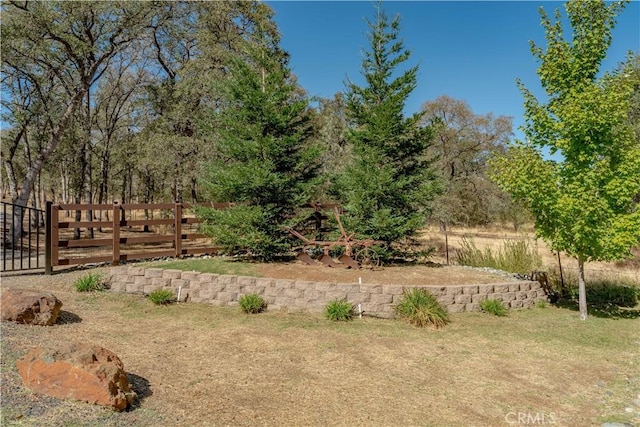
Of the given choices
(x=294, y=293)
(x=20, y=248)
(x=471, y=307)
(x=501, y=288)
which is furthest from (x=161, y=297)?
(x=501, y=288)

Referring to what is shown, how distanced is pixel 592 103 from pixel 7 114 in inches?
799

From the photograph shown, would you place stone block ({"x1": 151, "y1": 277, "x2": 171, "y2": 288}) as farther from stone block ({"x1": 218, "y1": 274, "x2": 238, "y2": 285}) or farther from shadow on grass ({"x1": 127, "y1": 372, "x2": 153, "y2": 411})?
shadow on grass ({"x1": 127, "y1": 372, "x2": 153, "y2": 411})

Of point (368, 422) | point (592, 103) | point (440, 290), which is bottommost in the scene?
point (368, 422)

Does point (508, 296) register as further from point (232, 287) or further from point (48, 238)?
point (48, 238)

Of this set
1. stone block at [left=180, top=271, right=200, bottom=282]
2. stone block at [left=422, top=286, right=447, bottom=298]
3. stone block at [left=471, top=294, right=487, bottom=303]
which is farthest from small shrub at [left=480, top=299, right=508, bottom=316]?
stone block at [left=180, top=271, right=200, bottom=282]

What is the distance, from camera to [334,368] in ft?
16.6

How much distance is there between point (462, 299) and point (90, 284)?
7.72 m

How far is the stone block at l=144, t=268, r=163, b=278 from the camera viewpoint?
27.2 ft

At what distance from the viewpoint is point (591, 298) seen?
9547 mm

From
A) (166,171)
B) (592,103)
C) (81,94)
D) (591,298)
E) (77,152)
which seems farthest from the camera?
(77,152)

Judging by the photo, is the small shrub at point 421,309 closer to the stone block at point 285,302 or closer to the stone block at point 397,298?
the stone block at point 397,298

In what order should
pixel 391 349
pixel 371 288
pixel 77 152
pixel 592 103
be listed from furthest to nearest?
pixel 77 152 < pixel 371 288 < pixel 592 103 < pixel 391 349

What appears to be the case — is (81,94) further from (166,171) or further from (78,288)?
(78,288)

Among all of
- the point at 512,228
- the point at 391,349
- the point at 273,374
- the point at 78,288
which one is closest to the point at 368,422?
the point at 273,374
